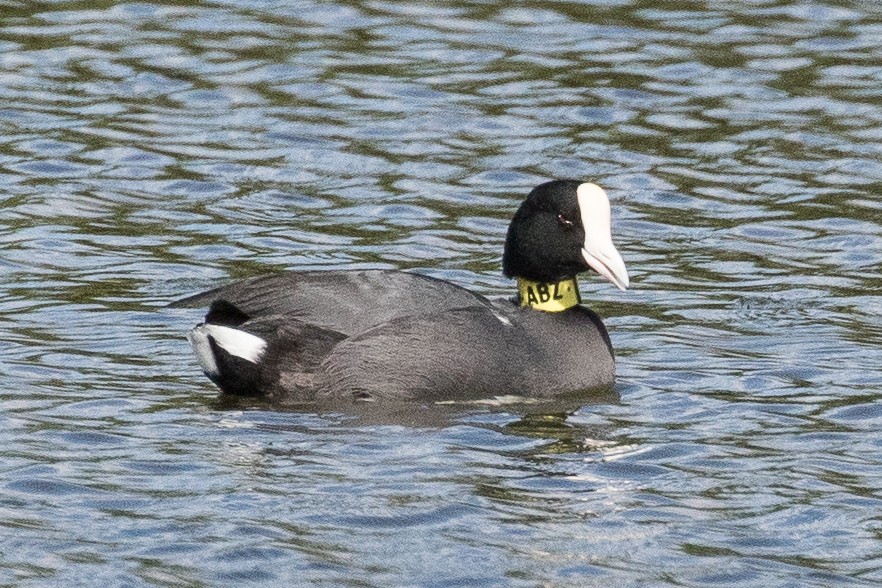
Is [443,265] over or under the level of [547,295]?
under

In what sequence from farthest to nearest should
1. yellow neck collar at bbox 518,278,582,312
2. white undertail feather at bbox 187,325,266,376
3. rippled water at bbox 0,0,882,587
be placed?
yellow neck collar at bbox 518,278,582,312 < white undertail feather at bbox 187,325,266,376 < rippled water at bbox 0,0,882,587

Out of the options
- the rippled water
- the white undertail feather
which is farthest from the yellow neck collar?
the white undertail feather

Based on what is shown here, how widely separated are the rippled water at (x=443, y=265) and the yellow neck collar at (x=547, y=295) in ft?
1.30

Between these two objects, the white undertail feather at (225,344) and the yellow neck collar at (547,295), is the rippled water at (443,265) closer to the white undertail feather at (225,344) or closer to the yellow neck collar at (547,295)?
the white undertail feather at (225,344)

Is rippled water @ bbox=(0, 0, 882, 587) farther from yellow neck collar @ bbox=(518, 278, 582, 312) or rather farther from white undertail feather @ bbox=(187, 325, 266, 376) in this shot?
yellow neck collar @ bbox=(518, 278, 582, 312)

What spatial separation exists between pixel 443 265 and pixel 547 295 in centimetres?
154

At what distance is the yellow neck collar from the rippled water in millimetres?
397

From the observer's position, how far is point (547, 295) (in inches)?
344

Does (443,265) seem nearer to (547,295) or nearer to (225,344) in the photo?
(547,295)

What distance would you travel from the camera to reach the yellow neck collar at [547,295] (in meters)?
8.74

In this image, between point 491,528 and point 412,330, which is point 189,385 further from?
point 491,528

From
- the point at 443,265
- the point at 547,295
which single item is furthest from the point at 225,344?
the point at 443,265

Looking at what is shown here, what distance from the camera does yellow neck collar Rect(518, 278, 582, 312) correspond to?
874 cm

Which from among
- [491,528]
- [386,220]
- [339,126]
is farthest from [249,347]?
[339,126]
